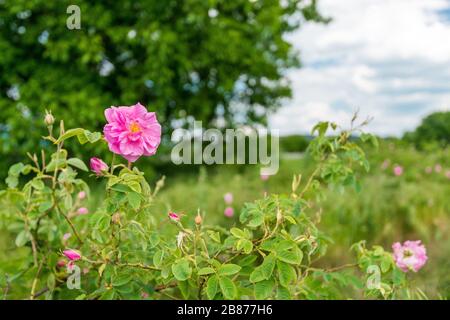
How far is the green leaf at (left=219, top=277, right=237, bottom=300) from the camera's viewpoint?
64.2 inches

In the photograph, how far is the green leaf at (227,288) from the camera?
163 cm

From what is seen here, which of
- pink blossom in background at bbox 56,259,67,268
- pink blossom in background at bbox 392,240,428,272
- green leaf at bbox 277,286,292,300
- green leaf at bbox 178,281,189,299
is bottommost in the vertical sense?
green leaf at bbox 277,286,292,300

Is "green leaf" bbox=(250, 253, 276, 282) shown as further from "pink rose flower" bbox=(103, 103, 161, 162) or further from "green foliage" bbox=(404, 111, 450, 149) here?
"green foliage" bbox=(404, 111, 450, 149)

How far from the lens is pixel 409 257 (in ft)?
7.25

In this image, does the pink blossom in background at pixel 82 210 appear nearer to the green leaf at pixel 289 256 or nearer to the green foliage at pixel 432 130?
the green leaf at pixel 289 256

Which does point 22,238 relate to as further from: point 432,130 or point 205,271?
point 432,130

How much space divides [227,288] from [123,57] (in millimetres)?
7779

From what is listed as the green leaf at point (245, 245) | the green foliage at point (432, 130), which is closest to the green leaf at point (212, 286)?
the green leaf at point (245, 245)

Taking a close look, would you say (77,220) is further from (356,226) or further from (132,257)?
(356,226)

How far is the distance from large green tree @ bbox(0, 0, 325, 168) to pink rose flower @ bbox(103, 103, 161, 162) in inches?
247

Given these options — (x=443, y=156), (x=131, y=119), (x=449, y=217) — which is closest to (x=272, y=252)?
(x=131, y=119)

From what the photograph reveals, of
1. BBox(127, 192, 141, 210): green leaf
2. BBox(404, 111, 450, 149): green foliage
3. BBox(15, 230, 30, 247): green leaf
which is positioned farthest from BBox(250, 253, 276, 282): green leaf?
BBox(404, 111, 450, 149): green foliage

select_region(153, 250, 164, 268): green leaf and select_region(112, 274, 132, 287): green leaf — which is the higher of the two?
select_region(153, 250, 164, 268): green leaf

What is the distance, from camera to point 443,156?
8.42 metres
